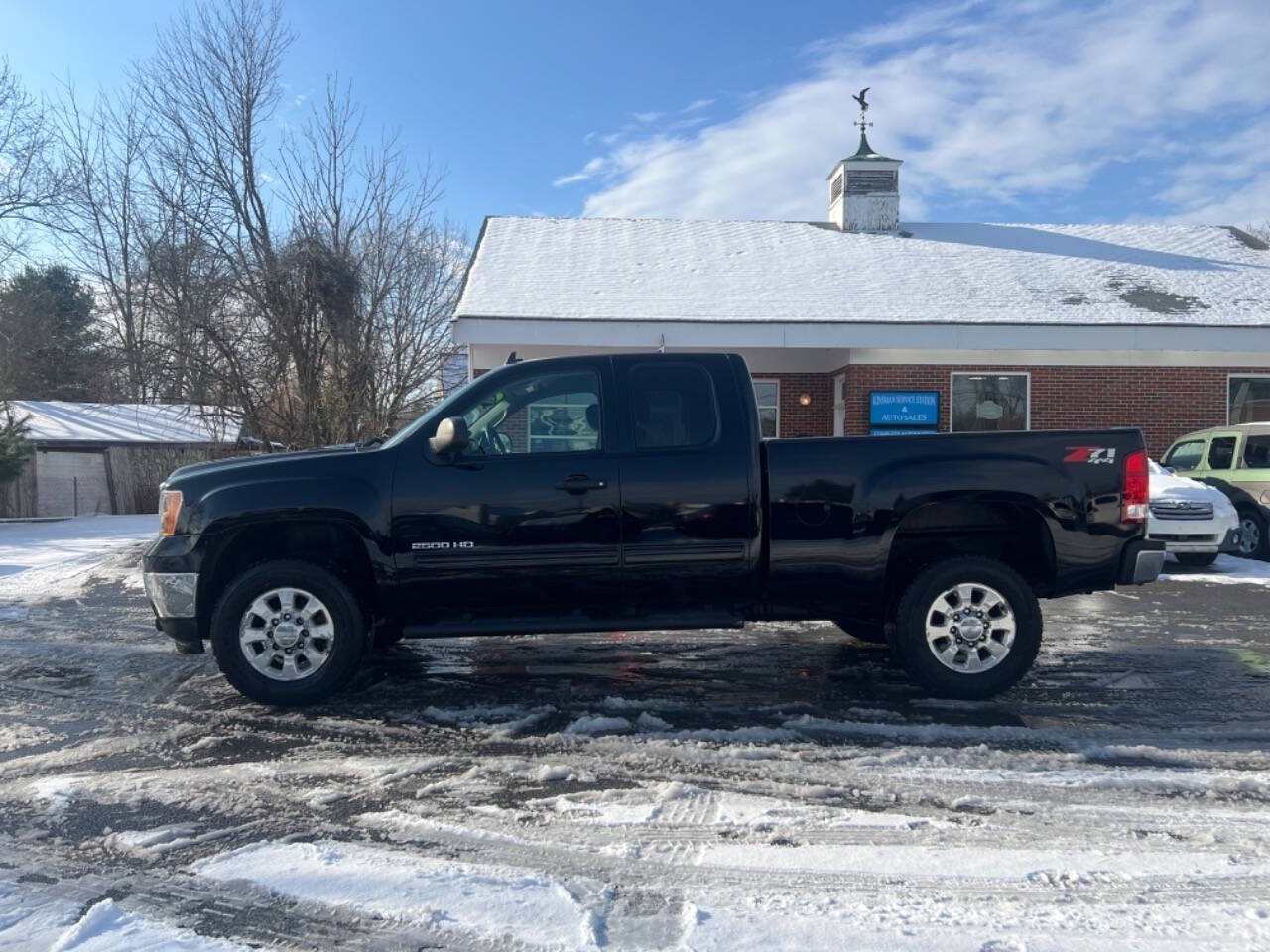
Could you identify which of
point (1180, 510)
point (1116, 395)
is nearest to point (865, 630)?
point (1180, 510)

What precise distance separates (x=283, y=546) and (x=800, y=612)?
3.04 meters

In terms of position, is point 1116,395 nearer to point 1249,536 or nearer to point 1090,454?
point 1249,536

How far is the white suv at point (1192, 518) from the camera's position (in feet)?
34.7

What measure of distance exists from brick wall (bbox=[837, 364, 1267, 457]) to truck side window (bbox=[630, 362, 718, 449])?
9438 mm

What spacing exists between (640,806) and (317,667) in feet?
7.38

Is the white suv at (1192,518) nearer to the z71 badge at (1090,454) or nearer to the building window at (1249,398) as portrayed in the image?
the building window at (1249,398)

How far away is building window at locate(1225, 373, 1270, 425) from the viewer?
14.6 m

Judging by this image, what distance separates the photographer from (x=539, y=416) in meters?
5.24

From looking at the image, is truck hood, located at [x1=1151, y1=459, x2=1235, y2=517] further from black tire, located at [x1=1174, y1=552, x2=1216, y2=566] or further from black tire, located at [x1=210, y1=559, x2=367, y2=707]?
black tire, located at [x1=210, y1=559, x2=367, y2=707]

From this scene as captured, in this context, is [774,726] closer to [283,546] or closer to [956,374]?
[283,546]

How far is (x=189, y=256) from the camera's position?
Answer: 54.6ft

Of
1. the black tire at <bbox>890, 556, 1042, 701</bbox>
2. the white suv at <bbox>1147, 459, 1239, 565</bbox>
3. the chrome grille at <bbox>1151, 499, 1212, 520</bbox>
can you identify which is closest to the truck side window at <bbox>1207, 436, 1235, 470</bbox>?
the white suv at <bbox>1147, 459, 1239, 565</bbox>

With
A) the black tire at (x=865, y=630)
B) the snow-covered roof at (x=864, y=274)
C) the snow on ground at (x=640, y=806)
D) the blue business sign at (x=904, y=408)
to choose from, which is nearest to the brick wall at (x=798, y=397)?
the blue business sign at (x=904, y=408)

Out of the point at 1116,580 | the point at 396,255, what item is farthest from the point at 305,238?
the point at 1116,580
